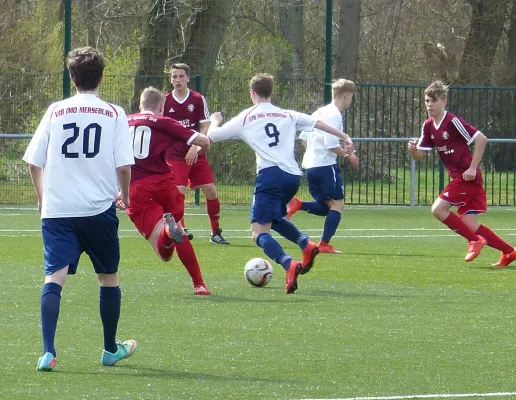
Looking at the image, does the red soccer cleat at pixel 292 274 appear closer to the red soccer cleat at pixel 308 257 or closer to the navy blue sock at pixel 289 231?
the red soccer cleat at pixel 308 257

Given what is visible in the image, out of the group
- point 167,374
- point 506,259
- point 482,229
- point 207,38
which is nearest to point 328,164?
point 482,229

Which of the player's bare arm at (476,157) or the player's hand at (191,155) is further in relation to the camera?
the player's hand at (191,155)

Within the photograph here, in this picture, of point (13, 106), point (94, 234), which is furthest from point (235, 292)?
point (13, 106)

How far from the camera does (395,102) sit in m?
21.6

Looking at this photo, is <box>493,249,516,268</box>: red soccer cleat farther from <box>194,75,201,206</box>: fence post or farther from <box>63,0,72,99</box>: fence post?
<box>63,0,72,99</box>: fence post

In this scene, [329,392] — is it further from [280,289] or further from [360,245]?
[360,245]

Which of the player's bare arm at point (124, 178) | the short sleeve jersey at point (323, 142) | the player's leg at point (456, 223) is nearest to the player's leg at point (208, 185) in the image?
the short sleeve jersey at point (323, 142)

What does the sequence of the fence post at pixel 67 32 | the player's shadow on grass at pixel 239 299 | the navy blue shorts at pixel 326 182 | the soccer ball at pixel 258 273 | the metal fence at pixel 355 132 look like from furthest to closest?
the metal fence at pixel 355 132 < the fence post at pixel 67 32 < the navy blue shorts at pixel 326 182 < the soccer ball at pixel 258 273 < the player's shadow on grass at pixel 239 299

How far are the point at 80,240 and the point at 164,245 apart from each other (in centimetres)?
295

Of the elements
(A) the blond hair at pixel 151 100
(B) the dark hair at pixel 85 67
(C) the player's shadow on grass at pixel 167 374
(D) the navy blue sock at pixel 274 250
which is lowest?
(C) the player's shadow on grass at pixel 167 374

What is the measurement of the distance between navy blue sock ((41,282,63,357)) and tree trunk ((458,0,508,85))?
951 inches

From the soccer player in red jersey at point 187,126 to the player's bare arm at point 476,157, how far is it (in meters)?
2.95

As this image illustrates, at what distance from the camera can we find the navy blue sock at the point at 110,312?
675 cm

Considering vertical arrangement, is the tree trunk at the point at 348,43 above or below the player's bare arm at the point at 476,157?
above
